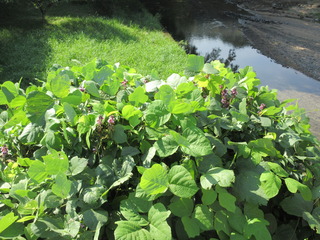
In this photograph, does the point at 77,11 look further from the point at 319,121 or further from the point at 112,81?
the point at 112,81

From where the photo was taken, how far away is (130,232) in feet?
2.49

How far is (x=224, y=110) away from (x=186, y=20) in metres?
12.4

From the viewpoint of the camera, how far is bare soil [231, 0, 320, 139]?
21.5ft

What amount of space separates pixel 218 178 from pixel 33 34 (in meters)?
7.57

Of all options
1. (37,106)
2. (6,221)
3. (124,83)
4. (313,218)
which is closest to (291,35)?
(124,83)

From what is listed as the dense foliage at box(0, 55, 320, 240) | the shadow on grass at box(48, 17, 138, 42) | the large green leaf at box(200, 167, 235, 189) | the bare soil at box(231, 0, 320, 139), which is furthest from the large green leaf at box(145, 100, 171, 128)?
the shadow on grass at box(48, 17, 138, 42)

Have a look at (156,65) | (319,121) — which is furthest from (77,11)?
(319,121)

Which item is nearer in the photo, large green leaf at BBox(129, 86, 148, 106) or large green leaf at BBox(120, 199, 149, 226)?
large green leaf at BBox(120, 199, 149, 226)

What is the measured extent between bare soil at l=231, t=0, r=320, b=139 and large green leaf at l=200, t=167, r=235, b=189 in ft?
15.9

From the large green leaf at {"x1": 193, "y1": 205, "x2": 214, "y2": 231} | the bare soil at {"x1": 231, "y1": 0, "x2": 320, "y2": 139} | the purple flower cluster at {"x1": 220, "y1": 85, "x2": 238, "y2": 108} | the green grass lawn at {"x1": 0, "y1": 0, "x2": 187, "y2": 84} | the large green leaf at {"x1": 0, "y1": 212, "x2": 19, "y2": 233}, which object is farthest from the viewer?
the bare soil at {"x1": 231, "y1": 0, "x2": 320, "y2": 139}

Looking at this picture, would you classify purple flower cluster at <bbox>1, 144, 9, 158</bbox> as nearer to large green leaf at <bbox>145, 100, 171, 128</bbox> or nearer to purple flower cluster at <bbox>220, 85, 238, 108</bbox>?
large green leaf at <bbox>145, 100, 171, 128</bbox>

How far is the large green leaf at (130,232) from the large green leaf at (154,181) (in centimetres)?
10

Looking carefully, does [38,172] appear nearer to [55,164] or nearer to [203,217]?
[55,164]

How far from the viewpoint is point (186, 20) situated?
12.7 m
